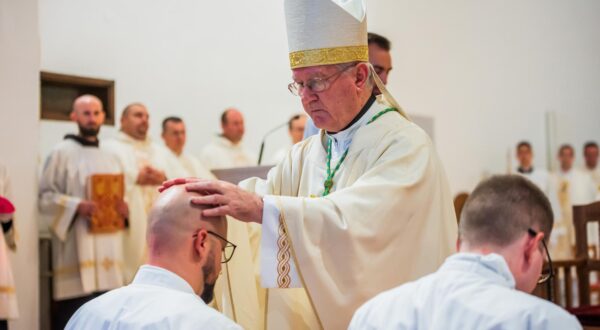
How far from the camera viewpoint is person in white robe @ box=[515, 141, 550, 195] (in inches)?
540

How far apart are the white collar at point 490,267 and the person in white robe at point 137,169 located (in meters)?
6.65

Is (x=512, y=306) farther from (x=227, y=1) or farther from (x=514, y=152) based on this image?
(x=514, y=152)

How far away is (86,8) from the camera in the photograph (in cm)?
937

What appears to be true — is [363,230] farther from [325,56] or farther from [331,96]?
[325,56]

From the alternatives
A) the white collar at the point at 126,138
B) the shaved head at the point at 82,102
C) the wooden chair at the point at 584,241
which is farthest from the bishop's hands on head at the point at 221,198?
the white collar at the point at 126,138

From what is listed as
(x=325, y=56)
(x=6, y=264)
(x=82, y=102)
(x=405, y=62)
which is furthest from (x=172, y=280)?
(x=405, y=62)

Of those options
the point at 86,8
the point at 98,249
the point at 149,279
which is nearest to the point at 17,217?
the point at 98,249

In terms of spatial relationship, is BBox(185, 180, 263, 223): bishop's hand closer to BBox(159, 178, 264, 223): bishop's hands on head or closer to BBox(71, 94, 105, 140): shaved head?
BBox(159, 178, 264, 223): bishop's hands on head

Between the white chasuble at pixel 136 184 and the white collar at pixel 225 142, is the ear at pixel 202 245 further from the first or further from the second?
the white collar at pixel 225 142

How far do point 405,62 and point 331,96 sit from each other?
9.76 metres

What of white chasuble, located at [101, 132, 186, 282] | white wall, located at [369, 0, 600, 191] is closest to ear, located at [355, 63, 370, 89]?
white chasuble, located at [101, 132, 186, 282]

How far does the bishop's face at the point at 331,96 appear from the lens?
3176mm

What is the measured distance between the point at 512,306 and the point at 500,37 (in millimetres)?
13534

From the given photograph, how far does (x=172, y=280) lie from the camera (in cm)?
238
